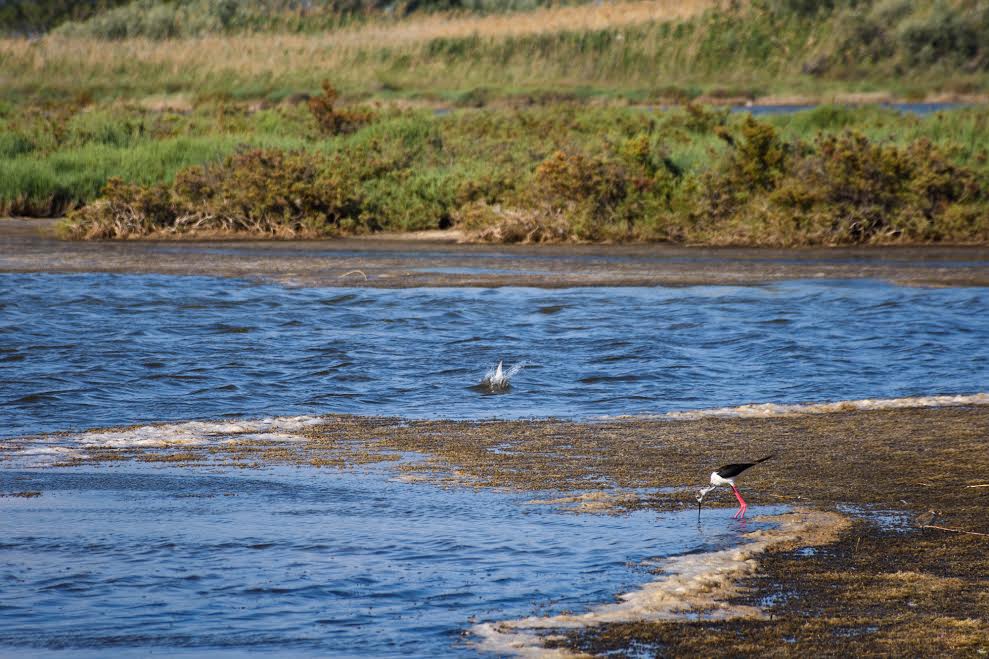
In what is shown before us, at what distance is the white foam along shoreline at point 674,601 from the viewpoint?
6.02 metres

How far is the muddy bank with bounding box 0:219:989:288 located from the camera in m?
21.4

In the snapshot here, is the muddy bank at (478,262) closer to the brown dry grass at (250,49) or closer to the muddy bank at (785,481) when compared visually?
the muddy bank at (785,481)

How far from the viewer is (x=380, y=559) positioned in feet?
23.9

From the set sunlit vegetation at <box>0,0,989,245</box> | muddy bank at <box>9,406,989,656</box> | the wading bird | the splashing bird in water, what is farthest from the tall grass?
the wading bird

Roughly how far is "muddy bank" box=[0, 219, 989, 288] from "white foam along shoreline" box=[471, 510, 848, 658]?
13.7 m

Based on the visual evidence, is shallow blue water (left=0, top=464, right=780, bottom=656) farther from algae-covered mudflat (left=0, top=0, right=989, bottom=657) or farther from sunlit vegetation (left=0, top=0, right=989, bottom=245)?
sunlit vegetation (left=0, top=0, right=989, bottom=245)

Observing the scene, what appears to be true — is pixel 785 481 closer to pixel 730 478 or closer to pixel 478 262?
pixel 730 478

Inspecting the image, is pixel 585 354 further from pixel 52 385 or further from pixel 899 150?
pixel 899 150

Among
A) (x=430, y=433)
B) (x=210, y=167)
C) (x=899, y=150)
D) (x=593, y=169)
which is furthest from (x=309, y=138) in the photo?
(x=430, y=433)

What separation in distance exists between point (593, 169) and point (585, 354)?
11.8m

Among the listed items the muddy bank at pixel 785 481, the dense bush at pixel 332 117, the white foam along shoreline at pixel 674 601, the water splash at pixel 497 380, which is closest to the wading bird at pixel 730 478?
the muddy bank at pixel 785 481

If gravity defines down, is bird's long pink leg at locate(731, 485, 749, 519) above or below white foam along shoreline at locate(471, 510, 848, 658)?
below

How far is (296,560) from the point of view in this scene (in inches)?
286

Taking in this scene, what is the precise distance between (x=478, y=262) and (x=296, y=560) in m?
16.6
